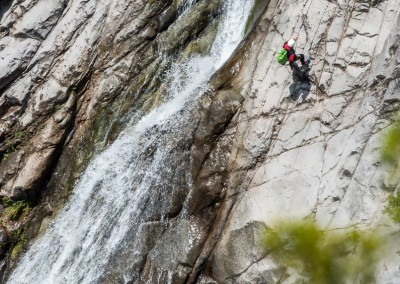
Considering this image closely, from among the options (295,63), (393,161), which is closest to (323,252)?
(393,161)

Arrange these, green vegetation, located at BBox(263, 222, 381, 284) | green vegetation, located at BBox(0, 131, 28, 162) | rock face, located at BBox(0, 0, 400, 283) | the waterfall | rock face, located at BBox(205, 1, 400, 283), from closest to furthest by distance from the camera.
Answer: green vegetation, located at BBox(263, 222, 381, 284)
rock face, located at BBox(205, 1, 400, 283)
rock face, located at BBox(0, 0, 400, 283)
the waterfall
green vegetation, located at BBox(0, 131, 28, 162)

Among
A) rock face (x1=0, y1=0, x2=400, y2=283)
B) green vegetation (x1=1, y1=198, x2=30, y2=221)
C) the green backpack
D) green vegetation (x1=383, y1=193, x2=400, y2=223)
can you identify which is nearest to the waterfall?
rock face (x1=0, y1=0, x2=400, y2=283)

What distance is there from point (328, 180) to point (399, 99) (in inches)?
97.9

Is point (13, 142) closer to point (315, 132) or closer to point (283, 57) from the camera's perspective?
point (283, 57)

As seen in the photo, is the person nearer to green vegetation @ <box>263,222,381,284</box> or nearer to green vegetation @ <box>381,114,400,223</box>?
green vegetation @ <box>381,114,400,223</box>

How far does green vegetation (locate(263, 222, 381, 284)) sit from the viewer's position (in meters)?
10.4

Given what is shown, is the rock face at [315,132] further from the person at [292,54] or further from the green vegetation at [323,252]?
the person at [292,54]

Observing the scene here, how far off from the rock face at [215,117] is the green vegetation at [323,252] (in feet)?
0.97

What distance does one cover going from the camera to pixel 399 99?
11.0 meters

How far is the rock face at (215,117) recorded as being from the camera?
1178 cm

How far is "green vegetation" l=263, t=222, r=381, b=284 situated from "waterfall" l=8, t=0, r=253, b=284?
Result: 3654mm

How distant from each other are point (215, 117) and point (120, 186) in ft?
12.9

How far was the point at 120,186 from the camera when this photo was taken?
1574 cm

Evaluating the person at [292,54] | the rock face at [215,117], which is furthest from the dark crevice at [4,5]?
the person at [292,54]
